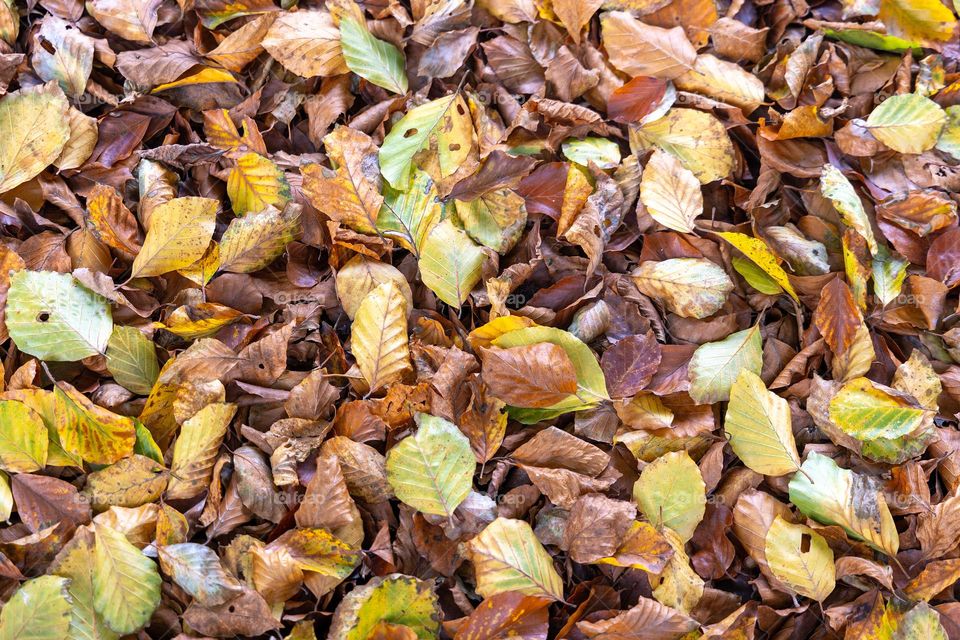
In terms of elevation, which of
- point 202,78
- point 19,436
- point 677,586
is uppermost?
point 202,78

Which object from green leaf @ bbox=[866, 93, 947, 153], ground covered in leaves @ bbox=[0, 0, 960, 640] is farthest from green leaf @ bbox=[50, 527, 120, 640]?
green leaf @ bbox=[866, 93, 947, 153]

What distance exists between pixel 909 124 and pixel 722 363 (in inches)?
17.1

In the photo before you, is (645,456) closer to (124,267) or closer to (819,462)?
(819,462)

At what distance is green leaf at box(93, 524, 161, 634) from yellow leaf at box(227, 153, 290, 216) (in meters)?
0.42

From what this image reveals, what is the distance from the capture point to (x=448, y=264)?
0.91 metres

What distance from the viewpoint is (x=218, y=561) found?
0.79 meters

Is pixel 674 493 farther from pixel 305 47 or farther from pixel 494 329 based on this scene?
pixel 305 47

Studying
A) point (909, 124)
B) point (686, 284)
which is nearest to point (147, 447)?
point (686, 284)

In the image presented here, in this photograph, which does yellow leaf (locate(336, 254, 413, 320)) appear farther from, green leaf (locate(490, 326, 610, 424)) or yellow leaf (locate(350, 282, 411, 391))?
green leaf (locate(490, 326, 610, 424))

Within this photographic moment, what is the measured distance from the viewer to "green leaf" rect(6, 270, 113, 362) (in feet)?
2.86

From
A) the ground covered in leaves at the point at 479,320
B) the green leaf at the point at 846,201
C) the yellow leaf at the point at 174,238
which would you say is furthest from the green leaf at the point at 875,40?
the yellow leaf at the point at 174,238

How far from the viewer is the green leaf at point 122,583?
0.78 meters

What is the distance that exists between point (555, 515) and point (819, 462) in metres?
0.30

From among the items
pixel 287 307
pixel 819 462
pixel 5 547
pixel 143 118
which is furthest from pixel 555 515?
pixel 143 118
